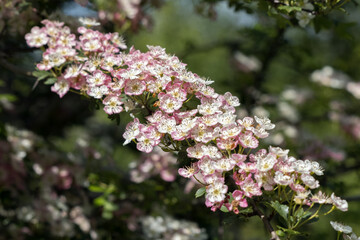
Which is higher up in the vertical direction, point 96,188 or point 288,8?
point 288,8

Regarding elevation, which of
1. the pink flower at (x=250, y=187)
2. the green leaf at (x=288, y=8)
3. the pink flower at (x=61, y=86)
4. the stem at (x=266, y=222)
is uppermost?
the green leaf at (x=288, y=8)

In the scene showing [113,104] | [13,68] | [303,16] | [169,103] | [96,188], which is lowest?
[96,188]

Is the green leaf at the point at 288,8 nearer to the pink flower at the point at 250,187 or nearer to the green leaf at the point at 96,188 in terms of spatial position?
the pink flower at the point at 250,187

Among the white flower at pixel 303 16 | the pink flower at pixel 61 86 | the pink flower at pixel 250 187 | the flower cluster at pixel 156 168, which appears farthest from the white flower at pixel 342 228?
the flower cluster at pixel 156 168

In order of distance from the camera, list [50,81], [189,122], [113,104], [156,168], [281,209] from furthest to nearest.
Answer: [156,168], [50,81], [113,104], [189,122], [281,209]

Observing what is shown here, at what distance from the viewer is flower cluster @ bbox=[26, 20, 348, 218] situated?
4.37 ft

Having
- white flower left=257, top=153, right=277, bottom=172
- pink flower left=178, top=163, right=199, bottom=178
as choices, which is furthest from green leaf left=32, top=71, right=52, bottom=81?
white flower left=257, top=153, right=277, bottom=172

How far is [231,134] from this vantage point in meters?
1.38

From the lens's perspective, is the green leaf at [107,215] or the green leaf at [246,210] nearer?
the green leaf at [246,210]

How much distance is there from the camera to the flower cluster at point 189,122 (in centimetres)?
133

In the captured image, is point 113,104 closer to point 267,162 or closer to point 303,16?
point 267,162

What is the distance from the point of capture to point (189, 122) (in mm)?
1414

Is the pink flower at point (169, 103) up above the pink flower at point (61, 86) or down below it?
above

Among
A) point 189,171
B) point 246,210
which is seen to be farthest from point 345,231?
point 189,171
